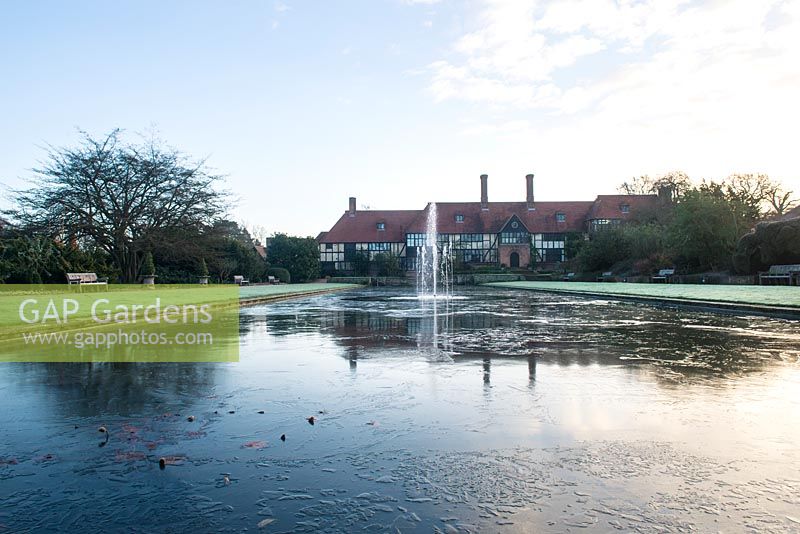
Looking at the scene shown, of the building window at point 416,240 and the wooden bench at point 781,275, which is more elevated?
the building window at point 416,240

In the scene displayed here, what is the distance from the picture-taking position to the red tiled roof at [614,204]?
75875 mm

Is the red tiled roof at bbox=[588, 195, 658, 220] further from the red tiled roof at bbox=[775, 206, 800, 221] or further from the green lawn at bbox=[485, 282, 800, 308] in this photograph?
the green lawn at bbox=[485, 282, 800, 308]

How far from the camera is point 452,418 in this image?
5375mm

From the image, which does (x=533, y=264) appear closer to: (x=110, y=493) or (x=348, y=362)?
(x=348, y=362)

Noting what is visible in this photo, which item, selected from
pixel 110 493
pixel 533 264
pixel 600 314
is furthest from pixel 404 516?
pixel 533 264

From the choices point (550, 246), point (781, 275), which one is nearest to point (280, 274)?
point (550, 246)

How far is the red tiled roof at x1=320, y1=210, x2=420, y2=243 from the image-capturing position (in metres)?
78.5

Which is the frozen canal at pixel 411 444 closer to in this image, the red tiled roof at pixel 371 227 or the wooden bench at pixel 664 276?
the wooden bench at pixel 664 276

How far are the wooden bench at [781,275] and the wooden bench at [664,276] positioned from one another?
338 inches

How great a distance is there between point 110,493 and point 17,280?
36037 millimetres

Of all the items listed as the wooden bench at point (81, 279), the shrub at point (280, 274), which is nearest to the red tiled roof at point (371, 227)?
the shrub at point (280, 274)

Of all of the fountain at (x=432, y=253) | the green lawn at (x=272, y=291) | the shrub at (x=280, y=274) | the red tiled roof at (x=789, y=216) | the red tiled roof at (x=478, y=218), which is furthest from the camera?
the red tiled roof at (x=478, y=218)

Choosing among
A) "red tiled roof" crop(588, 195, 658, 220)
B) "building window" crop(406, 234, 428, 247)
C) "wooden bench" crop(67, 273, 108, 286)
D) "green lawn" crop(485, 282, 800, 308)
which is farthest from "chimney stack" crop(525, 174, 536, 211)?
"wooden bench" crop(67, 273, 108, 286)

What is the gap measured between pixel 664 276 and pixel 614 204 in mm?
36172
